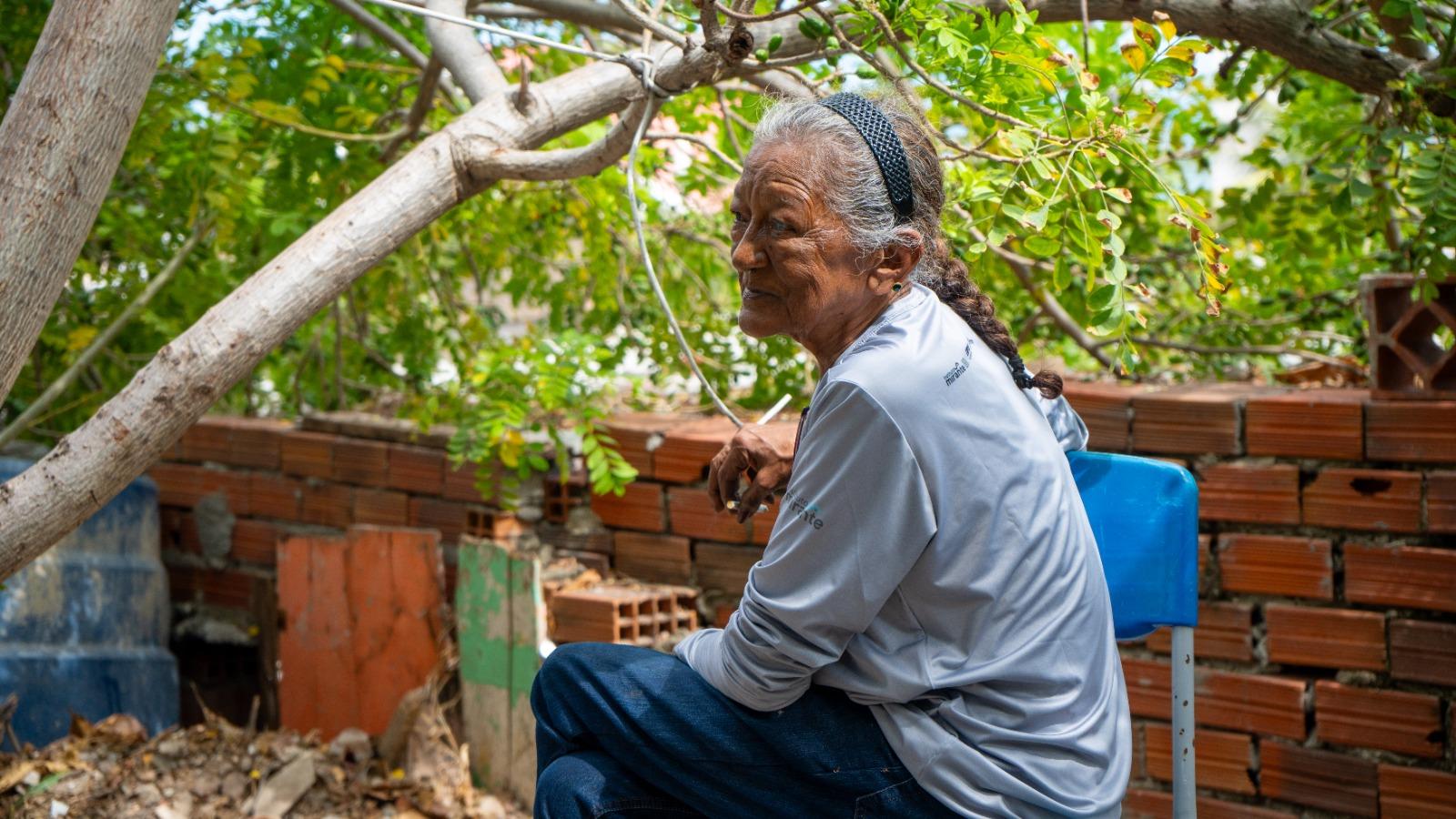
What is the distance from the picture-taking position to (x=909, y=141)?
1.82m

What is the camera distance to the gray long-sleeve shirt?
5.20 ft

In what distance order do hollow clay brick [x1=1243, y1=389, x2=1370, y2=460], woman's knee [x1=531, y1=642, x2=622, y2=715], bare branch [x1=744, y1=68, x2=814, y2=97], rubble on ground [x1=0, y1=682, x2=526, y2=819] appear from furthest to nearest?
rubble on ground [x1=0, y1=682, x2=526, y2=819], hollow clay brick [x1=1243, y1=389, x2=1370, y2=460], bare branch [x1=744, y1=68, x2=814, y2=97], woman's knee [x1=531, y1=642, x2=622, y2=715]

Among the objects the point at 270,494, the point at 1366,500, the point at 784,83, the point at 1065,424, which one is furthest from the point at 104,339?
the point at 1366,500

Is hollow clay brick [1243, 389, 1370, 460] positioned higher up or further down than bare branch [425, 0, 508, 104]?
further down

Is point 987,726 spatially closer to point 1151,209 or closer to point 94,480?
point 94,480

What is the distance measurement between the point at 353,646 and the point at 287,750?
15.0 inches

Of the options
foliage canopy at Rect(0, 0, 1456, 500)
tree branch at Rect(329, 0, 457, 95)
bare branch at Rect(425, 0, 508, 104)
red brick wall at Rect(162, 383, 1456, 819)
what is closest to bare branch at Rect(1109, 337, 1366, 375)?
foliage canopy at Rect(0, 0, 1456, 500)

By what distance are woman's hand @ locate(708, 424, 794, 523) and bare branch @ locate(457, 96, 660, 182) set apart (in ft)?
2.42

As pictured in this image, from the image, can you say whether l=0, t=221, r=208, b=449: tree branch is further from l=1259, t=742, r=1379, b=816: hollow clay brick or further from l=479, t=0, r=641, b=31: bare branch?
l=1259, t=742, r=1379, b=816: hollow clay brick

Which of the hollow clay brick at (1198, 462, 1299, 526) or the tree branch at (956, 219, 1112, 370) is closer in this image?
the hollow clay brick at (1198, 462, 1299, 526)

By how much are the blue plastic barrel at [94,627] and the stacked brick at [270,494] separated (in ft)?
0.80

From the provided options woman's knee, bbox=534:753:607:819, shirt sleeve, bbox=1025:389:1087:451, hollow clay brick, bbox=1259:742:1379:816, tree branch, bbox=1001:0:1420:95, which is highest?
tree branch, bbox=1001:0:1420:95

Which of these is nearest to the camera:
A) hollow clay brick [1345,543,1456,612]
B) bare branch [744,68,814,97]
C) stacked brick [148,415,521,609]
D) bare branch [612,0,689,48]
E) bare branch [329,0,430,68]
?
bare branch [612,0,689,48]

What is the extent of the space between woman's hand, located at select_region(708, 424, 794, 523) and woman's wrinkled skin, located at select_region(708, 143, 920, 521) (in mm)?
171
